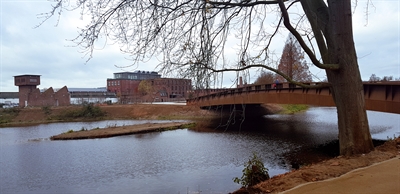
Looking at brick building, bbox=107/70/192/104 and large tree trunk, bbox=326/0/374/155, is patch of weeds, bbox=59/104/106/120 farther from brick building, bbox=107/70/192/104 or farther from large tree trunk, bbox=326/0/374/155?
large tree trunk, bbox=326/0/374/155

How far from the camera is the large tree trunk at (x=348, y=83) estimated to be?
7637mm

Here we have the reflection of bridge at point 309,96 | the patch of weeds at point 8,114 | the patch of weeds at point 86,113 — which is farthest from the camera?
the patch of weeds at point 86,113

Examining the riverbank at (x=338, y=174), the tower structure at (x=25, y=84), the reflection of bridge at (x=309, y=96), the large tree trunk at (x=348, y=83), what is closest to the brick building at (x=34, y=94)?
the tower structure at (x=25, y=84)

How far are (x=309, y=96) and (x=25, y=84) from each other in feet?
229

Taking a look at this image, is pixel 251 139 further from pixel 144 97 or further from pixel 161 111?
pixel 144 97

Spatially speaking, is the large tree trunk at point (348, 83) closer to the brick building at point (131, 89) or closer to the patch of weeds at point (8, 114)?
the brick building at point (131, 89)

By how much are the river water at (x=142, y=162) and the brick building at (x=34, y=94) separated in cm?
4758

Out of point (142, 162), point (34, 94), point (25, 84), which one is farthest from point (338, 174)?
point (25, 84)

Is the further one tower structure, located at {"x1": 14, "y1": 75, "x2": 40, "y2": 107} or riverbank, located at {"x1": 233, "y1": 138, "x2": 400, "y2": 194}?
tower structure, located at {"x1": 14, "y1": 75, "x2": 40, "y2": 107}

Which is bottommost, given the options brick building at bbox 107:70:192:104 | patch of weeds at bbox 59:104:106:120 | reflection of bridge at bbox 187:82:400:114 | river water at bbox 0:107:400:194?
river water at bbox 0:107:400:194

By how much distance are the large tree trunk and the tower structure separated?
76.7 m

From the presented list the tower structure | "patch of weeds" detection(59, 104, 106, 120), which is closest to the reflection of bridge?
"patch of weeds" detection(59, 104, 106, 120)

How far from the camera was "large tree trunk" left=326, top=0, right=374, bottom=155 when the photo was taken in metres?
7.64

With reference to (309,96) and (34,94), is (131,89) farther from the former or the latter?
(309,96)
